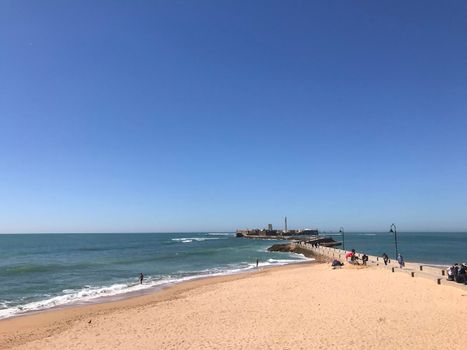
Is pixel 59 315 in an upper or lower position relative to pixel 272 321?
lower

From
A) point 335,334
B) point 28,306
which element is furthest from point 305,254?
point 335,334

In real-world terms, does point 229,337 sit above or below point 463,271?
below

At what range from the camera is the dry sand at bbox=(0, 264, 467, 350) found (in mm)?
12086

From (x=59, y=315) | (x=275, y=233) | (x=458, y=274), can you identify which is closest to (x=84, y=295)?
(x=59, y=315)

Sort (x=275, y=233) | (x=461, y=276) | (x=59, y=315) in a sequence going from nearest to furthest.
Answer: (x=59, y=315) → (x=461, y=276) → (x=275, y=233)

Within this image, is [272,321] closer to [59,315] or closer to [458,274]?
[59,315]

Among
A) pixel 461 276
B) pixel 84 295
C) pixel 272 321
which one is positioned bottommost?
pixel 84 295

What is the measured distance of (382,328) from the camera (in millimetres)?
12930

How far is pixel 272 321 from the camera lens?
14398 mm

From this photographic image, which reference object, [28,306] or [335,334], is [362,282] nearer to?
[335,334]

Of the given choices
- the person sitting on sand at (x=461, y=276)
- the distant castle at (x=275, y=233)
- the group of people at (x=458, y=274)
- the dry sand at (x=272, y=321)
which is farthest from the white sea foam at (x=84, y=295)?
the distant castle at (x=275, y=233)

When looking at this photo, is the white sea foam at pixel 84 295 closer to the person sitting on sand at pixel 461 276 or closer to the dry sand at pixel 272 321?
the dry sand at pixel 272 321

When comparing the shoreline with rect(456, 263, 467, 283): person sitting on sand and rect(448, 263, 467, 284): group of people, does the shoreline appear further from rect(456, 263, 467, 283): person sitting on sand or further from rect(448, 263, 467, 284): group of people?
rect(456, 263, 467, 283): person sitting on sand

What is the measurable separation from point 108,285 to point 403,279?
19.5 meters
